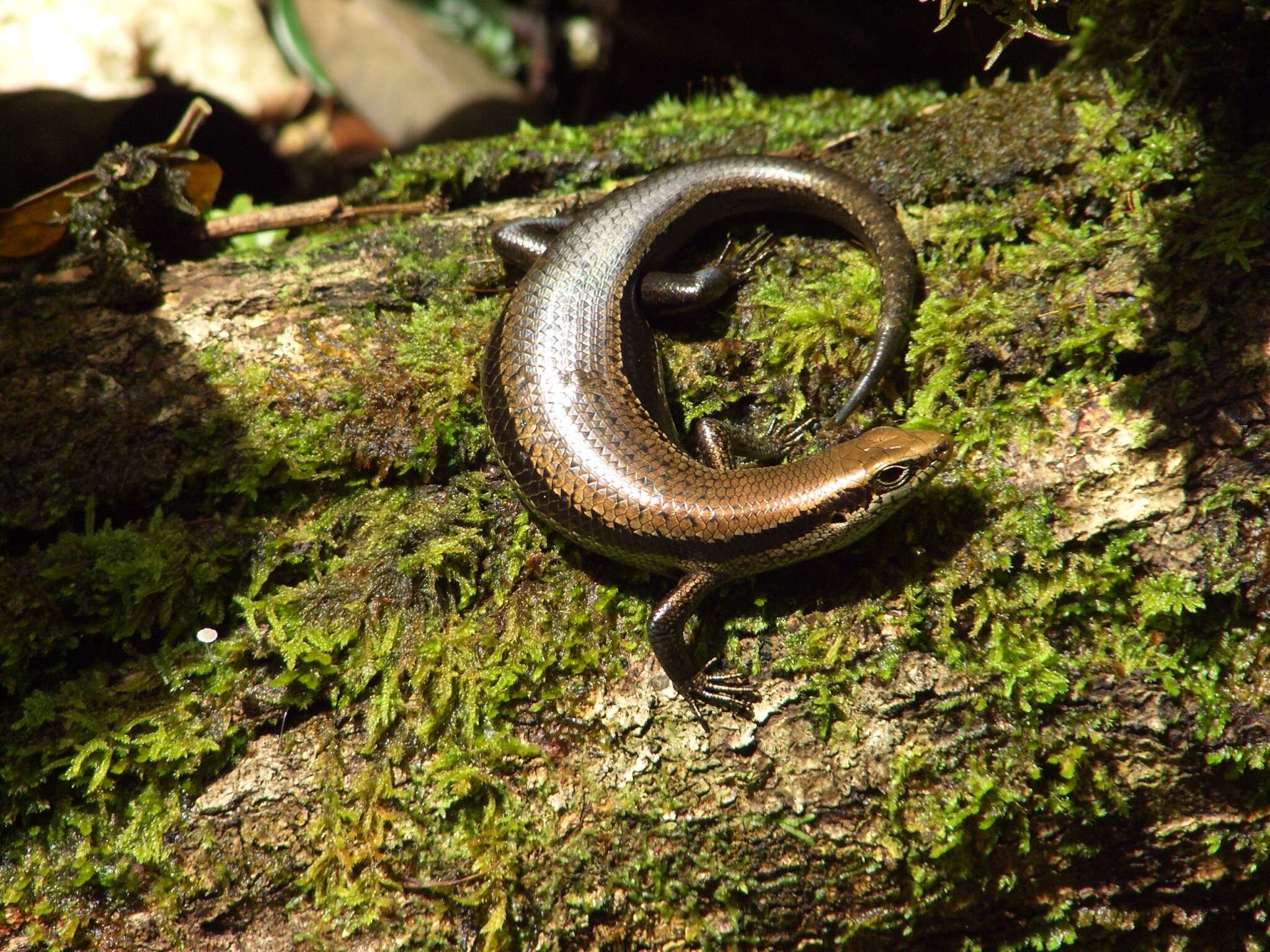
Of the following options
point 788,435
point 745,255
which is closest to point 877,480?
point 788,435

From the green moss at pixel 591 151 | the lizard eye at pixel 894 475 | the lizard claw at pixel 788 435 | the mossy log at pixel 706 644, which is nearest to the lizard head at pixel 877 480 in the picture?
the lizard eye at pixel 894 475

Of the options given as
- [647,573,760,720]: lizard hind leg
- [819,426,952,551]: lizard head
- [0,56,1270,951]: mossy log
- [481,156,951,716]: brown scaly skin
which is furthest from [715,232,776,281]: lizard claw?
[647,573,760,720]: lizard hind leg

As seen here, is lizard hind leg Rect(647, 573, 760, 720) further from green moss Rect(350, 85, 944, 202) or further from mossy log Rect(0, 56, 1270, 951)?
green moss Rect(350, 85, 944, 202)

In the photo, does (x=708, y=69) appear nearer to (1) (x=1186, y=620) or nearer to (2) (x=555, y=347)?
(2) (x=555, y=347)

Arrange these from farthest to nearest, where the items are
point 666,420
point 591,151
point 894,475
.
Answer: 1. point 591,151
2. point 666,420
3. point 894,475

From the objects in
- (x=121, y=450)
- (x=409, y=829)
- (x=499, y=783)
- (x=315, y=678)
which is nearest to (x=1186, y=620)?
(x=499, y=783)

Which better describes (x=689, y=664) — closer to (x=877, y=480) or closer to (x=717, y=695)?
(x=717, y=695)

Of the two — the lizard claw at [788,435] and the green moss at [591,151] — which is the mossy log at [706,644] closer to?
the lizard claw at [788,435]

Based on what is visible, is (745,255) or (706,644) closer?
(706,644)
